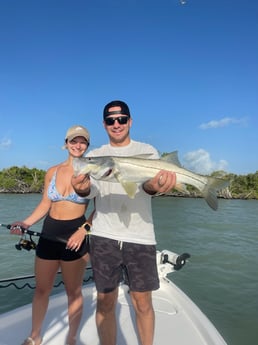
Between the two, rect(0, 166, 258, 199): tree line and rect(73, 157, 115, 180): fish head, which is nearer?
rect(73, 157, 115, 180): fish head

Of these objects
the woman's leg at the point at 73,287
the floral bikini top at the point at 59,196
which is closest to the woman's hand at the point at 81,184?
the floral bikini top at the point at 59,196

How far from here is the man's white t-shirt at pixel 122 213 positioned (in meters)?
2.83

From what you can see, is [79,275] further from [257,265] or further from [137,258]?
[257,265]

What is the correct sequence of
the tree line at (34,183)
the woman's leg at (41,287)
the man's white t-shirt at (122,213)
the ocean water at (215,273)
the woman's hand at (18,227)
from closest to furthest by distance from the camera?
the man's white t-shirt at (122,213) < the woman's leg at (41,287) < the woman's hand at (18,227) < the ocean water at (215,273) < the tree line at (34,183)

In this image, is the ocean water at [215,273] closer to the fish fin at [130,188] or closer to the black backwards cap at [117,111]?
the fish fin at [130,188]

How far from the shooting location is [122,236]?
2.82 metres

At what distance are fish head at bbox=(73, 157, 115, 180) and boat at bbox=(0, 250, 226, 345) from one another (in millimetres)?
1173

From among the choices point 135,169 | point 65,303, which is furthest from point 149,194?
point 65,303

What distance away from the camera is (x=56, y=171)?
3328 millimetres

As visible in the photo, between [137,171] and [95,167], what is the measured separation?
354mm

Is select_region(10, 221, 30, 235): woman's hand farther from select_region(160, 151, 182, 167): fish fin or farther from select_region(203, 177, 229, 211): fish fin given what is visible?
select_region(203, 177, 229, 211): fish fin

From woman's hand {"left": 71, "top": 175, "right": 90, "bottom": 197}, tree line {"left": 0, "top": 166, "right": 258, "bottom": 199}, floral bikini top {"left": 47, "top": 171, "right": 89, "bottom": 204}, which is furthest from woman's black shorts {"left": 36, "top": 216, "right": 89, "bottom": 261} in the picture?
tree line {"left": 0, "top": 166, "right": 258, "bottom": 199}

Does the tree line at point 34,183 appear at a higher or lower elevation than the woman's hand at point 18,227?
higher

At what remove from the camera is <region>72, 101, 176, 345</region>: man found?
2.83 m
